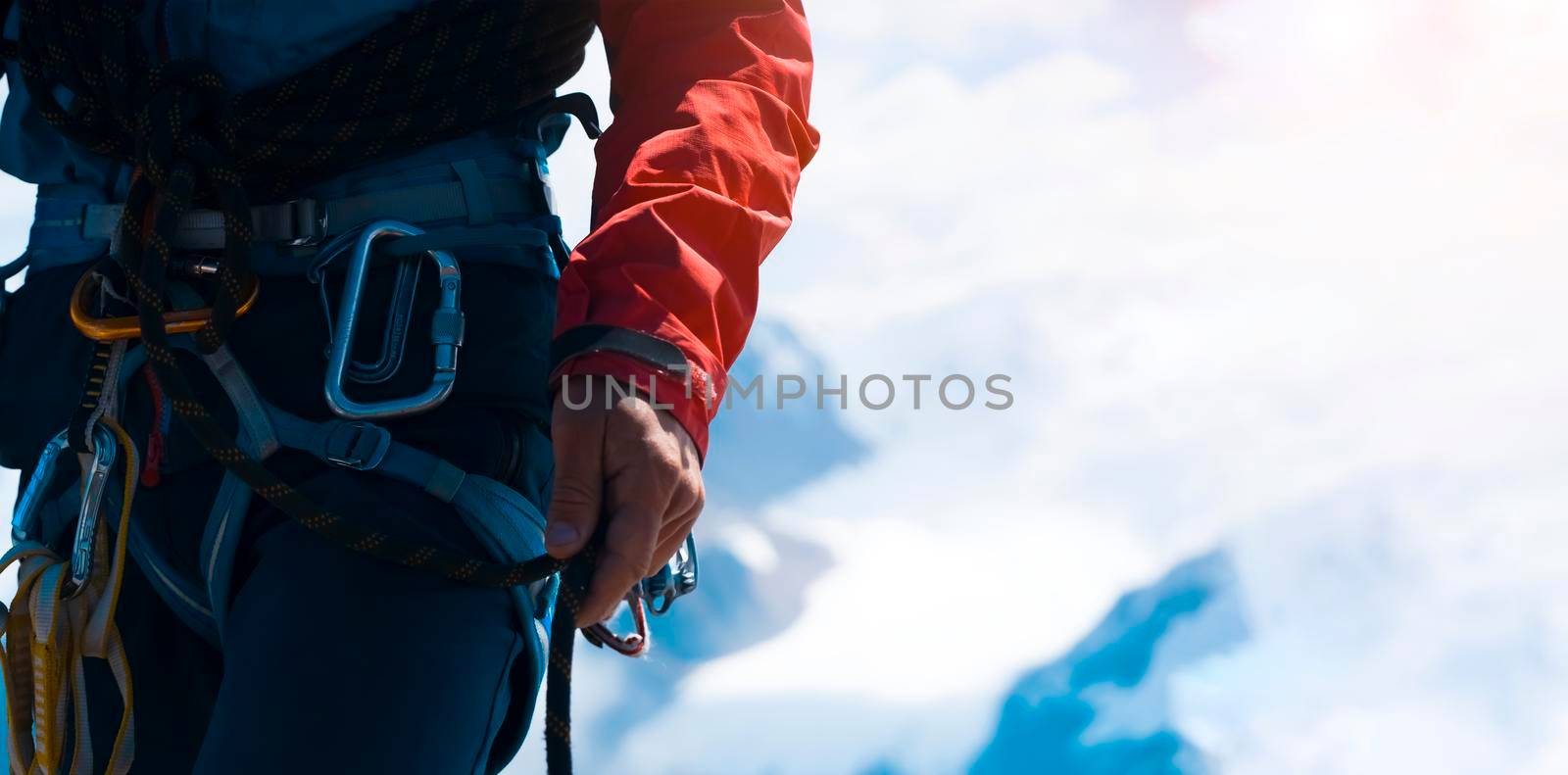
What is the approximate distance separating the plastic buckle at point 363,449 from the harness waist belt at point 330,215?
34cm

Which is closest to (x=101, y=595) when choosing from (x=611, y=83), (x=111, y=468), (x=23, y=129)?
(x=111, y=468)

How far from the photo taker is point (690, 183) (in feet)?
6.50

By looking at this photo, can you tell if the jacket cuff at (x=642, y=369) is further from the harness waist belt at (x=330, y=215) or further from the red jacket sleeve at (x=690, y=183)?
the harness waist belt at (x=330, y=215)

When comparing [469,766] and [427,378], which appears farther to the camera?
[427,378]

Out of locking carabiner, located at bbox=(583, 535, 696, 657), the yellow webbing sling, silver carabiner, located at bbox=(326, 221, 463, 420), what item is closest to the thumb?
silver carabiner, located at bbox=(326, 221, 463, 420)

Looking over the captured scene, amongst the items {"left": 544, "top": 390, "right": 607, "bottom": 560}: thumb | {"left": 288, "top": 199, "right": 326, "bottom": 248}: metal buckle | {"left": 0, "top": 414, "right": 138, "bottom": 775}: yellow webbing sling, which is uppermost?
{"left": 288, "top": 199, "right": 326, "bottom": 248}: metal buckle

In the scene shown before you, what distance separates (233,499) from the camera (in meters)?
1.96

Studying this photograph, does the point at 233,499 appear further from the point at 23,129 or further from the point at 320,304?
the point at 23,129

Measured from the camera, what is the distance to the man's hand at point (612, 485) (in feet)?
5.69

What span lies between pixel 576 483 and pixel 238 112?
2.69 feet

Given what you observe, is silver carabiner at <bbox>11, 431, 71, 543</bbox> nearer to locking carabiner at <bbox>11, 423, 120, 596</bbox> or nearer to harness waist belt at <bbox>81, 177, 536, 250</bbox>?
locking carabiner at <bbox>11, 423, 120, 596</bbox>

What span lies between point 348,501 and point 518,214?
21.1 inches

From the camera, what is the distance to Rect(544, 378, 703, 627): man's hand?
1.73m

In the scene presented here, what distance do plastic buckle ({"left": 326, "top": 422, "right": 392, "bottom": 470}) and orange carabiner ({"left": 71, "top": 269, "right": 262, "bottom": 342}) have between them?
266 mm
